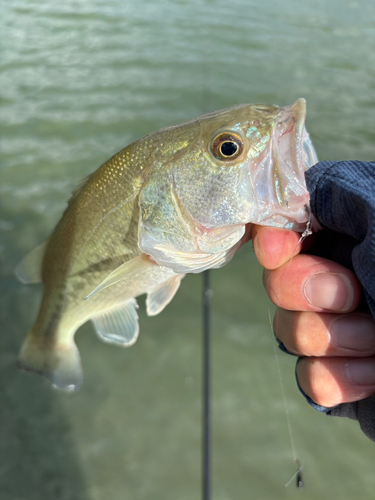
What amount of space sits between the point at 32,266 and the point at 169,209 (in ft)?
2.78

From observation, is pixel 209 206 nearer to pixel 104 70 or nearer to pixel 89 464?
pixel 89 464

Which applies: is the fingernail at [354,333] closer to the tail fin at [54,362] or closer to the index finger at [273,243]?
the index finger at [273,243]

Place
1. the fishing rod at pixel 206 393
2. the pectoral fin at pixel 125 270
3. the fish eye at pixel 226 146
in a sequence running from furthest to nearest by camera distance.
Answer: the fishing rod at pixel 206 393, the pectoral fin at pixel 125 270, the fish eye at pixel 226 146

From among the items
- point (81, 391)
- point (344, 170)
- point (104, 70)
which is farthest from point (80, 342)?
point (104, 70)

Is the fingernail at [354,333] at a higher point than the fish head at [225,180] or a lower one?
lower

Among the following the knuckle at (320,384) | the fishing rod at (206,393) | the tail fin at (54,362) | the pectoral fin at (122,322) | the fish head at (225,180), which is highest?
the fish head at (225,180)

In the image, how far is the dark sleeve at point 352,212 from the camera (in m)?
1.00

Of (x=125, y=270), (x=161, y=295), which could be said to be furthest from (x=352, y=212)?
(x=161, y=295)

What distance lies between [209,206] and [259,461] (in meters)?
1.64

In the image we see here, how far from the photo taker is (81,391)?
243cm

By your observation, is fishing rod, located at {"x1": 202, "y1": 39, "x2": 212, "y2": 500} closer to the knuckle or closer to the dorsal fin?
the knuckle

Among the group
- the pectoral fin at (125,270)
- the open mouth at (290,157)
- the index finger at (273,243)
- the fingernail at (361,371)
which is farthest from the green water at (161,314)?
the open mouth at (290,157)

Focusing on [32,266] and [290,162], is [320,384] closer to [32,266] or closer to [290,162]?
[290,162]

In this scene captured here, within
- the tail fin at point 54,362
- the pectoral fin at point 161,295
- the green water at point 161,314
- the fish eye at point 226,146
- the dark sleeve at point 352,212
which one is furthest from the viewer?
the green water at point 161,314
